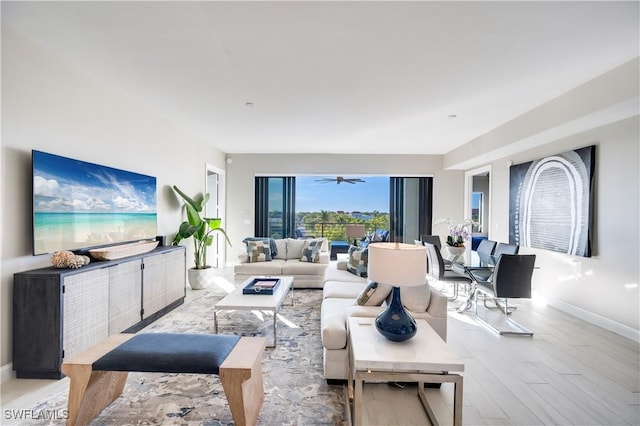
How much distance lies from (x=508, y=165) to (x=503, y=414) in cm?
447

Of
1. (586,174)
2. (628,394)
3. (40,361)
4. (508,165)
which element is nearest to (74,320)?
(40,361)

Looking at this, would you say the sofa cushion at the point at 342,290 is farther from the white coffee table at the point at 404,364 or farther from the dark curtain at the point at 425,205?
the dark curtain at the point at 425,205

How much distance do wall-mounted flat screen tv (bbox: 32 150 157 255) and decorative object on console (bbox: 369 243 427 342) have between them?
2.66 meters

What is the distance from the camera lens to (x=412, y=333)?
1.84 m

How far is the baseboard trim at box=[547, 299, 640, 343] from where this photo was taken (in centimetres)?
312

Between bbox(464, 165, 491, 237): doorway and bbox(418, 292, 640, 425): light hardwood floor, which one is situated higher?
bbox(464, 165, 491, 237): doorway

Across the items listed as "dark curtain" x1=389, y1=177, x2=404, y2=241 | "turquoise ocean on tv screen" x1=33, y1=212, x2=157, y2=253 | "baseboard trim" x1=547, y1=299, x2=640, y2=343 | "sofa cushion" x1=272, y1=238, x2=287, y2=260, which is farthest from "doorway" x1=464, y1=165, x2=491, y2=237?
"turquoise ocean on tv screen" x1=33, y1=212, x2=157, y2=253

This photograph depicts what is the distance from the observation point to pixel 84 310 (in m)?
2.48

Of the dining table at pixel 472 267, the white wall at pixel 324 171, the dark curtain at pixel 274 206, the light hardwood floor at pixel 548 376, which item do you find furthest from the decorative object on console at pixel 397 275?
the dark curtain at pixel 274 206

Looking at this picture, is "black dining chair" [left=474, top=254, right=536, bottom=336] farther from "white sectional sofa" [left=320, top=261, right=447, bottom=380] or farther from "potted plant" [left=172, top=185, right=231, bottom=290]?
"potted plant" [left=172, top=185, right=231, bottom=290]

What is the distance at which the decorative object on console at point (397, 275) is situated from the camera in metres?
1.76

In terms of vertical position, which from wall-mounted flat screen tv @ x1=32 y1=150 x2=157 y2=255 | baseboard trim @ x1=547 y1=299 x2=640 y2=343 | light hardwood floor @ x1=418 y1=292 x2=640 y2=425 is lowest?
light hardwood floor @ x1=418 y1=292 x2=640 y2=425

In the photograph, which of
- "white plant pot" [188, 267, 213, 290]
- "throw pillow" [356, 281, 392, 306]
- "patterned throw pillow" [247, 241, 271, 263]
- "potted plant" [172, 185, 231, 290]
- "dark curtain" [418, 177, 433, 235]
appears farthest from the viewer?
"dark curtain" [418, 177, 433, 235]

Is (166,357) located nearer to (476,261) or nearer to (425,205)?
(476,261)
